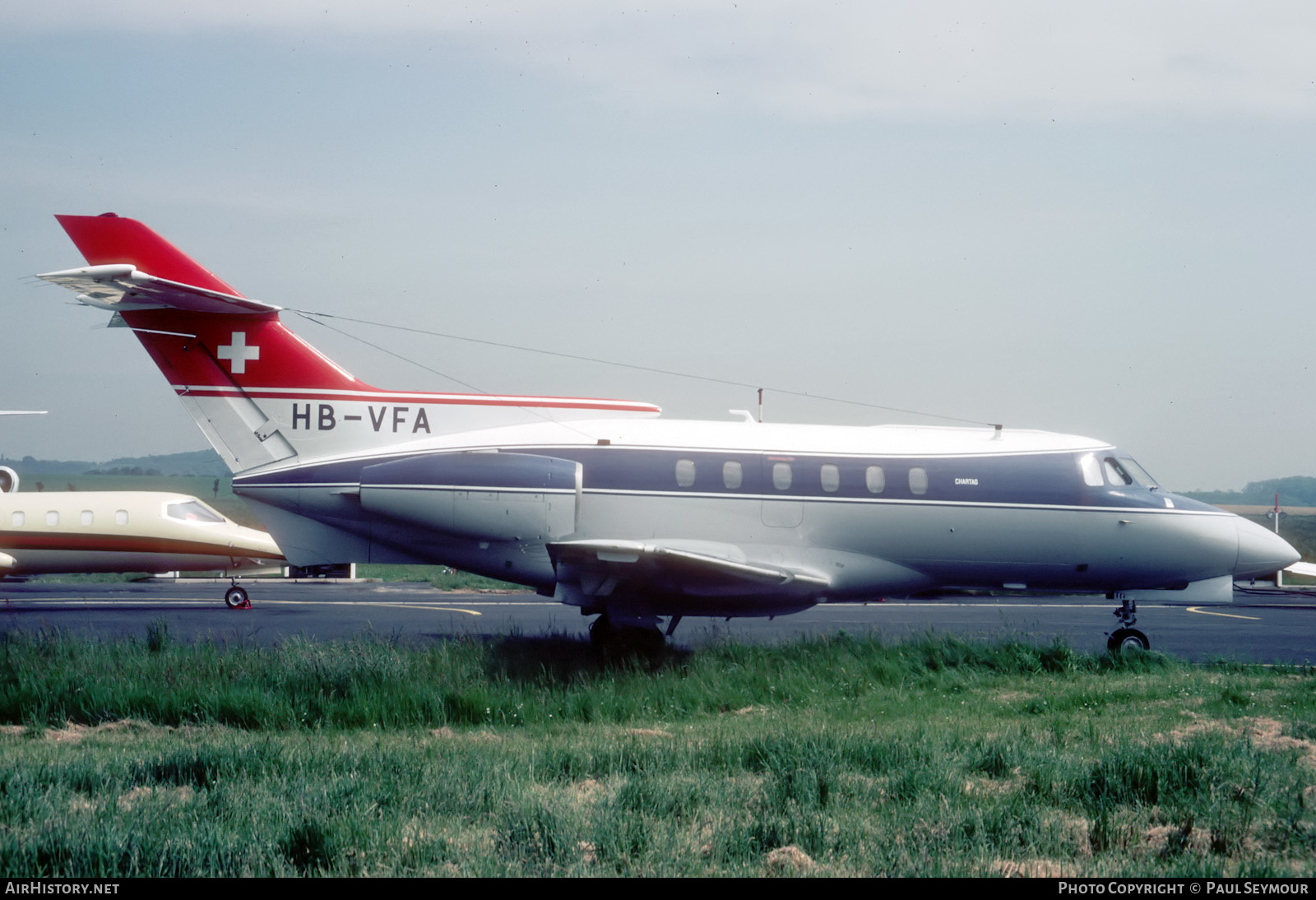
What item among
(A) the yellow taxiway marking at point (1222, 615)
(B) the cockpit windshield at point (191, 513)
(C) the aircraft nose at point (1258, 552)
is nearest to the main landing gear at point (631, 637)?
(C) the aircraft nose at point (1258, 552)

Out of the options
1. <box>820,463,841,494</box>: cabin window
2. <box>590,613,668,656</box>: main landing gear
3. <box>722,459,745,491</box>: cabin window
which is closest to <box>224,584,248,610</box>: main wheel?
<box>590,613,668,656</box>: main landing gear

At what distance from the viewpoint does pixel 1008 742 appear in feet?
27.0

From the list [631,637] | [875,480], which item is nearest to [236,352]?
[631,637]

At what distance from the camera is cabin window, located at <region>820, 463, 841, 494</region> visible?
13914mm

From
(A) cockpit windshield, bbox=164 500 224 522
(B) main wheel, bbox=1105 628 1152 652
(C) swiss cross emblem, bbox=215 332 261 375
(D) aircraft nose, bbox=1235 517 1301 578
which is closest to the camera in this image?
(C) swiss cross emblem, bbox=215 332 261 375

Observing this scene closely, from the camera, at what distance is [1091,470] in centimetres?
1470

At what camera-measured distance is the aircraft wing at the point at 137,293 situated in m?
12.7

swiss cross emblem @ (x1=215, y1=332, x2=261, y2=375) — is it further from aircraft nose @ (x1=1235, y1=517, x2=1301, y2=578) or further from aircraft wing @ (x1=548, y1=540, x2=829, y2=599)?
aircraft nose @ (x1=1235, y1=517, x2=1301, y2=578)

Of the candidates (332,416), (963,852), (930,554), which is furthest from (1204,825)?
(332,416)

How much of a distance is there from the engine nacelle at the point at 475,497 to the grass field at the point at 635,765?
1.70 metres

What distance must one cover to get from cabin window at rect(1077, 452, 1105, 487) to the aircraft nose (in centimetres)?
230

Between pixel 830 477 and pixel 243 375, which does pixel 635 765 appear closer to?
pixel 830 477

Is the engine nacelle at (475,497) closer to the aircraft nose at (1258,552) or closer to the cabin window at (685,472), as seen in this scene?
the cabin window at (685,472)
